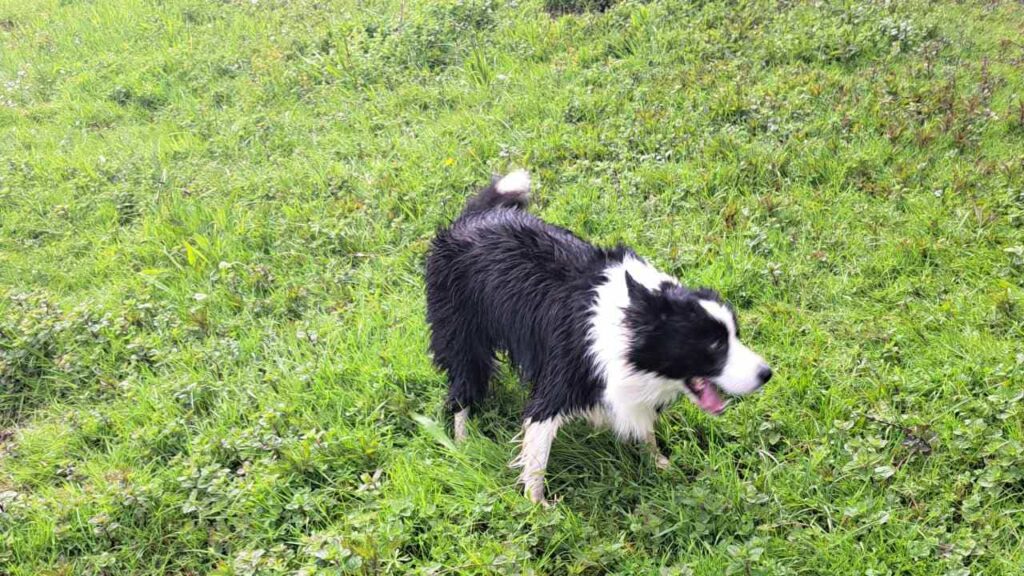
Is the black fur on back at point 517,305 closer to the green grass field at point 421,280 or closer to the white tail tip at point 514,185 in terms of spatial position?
the white tail tip at point 514,185

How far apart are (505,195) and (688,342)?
1.38m

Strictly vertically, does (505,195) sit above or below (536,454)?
above

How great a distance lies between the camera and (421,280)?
438 cm

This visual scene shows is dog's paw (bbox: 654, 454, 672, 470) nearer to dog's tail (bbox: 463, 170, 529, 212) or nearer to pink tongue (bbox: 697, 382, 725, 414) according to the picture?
pink tongue (bbox: 697, 382, 725, 414)

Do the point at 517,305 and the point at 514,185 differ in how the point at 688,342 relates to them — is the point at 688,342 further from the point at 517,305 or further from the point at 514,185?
the point at 514,185

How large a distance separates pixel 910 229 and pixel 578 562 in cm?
263

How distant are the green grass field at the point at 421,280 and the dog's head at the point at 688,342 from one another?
49cm

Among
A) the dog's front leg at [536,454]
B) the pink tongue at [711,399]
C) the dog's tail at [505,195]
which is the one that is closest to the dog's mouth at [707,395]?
the pink tongue at [711,399]

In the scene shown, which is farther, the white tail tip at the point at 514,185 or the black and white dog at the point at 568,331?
the white tail tip at the point at 514,185

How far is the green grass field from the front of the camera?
286 centimetres

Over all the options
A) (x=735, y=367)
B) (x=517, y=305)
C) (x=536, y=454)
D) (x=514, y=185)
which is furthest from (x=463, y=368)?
(x=735, y=367)

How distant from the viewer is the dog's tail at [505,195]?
3693 mm

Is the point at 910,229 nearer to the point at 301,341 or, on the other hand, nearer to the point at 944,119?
the point at 944,119

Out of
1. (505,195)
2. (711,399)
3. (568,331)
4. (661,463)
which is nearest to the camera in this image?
(711,399)
